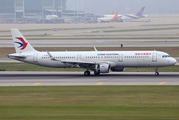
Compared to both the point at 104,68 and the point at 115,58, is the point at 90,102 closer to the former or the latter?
the point at 104,68

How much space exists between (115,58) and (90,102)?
64.0ft

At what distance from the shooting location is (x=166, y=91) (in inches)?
1170

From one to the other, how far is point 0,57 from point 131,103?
51.0 m

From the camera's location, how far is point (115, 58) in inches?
1721

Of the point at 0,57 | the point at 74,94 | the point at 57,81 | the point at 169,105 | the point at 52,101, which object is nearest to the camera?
the point at 169,105

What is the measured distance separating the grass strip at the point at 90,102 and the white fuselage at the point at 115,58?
1135 centimetres

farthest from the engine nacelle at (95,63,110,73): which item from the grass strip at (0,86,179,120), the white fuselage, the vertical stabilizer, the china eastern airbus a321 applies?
the vertical stabilizer

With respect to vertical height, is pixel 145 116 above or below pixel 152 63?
below

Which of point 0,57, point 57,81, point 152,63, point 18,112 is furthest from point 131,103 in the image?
point 0,57

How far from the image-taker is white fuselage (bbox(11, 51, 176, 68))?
4312cm

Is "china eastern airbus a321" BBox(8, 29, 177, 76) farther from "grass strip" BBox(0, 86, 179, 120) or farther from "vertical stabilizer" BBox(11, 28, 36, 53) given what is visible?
"grass strip" BBox(0, 86, 179, 120)

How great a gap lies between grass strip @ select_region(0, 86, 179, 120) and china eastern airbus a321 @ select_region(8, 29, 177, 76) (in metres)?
11.0

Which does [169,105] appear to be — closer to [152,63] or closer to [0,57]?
[152,63]

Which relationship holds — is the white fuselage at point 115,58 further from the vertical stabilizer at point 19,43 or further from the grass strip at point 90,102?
the grass strip at point 90,102
